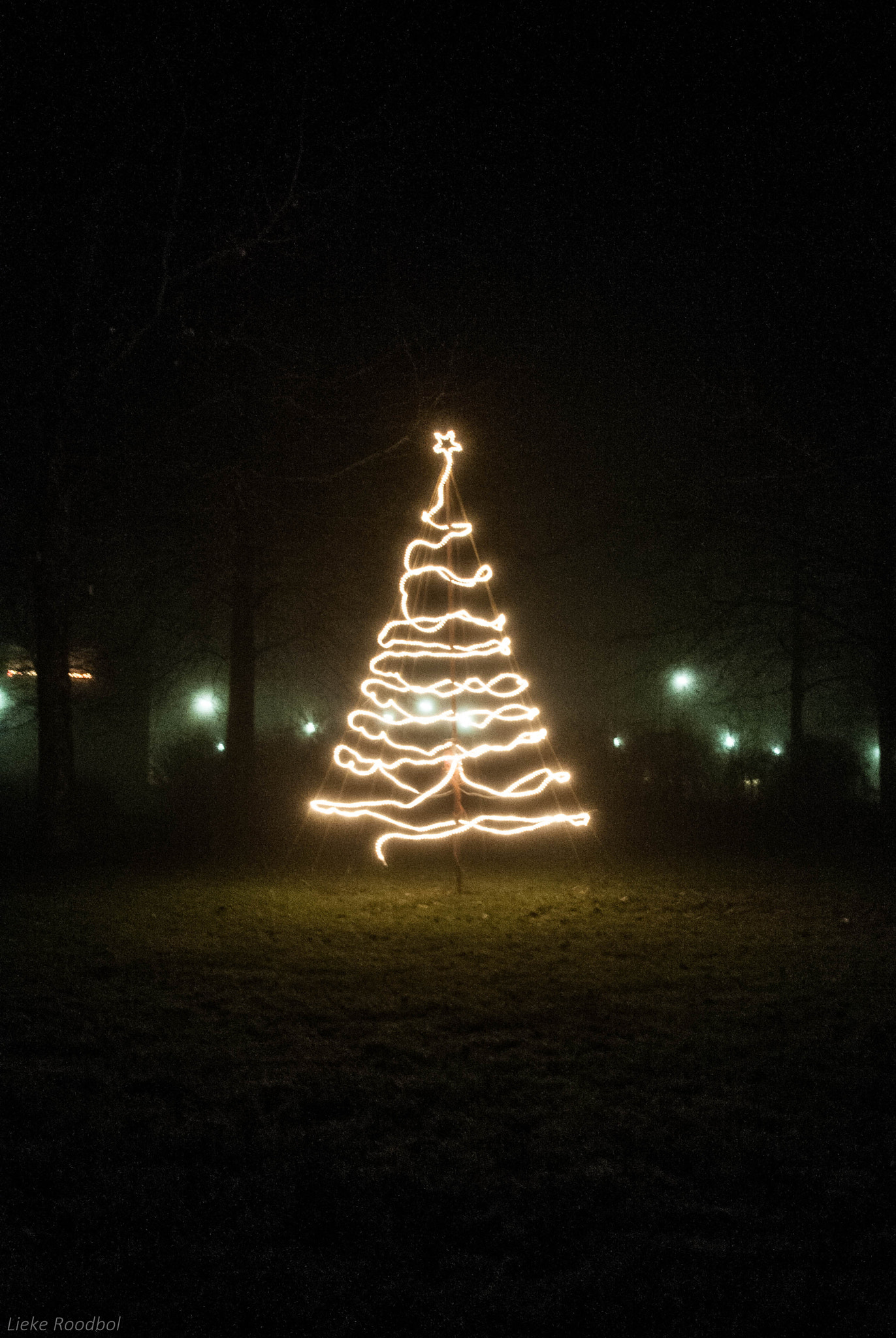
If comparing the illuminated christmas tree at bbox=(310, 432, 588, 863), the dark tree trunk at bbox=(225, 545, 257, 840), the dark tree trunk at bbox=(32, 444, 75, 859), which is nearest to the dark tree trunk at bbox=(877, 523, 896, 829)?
the illuminated christmas tree at bbox=(310, 432, 588, 863)

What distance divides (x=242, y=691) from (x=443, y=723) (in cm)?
460

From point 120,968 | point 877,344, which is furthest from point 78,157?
point 877,344

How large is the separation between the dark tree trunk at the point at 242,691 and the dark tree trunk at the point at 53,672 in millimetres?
3988

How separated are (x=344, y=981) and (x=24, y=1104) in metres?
2.58

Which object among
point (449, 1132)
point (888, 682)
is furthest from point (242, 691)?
point (449, 1132)

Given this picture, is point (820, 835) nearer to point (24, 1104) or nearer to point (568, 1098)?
point (568, 1098)

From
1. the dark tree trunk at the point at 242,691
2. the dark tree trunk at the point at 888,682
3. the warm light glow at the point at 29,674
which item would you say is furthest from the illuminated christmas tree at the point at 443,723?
the warm light glow at the point at 29,674

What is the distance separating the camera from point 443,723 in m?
20.6

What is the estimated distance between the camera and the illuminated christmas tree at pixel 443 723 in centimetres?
1037

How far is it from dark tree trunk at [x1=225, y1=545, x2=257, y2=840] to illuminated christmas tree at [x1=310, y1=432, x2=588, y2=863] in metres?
1.45

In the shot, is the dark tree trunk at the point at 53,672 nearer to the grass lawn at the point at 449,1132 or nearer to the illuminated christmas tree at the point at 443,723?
the illuminated christmas tree at the point at 443,723

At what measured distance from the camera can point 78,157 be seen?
12.1 m

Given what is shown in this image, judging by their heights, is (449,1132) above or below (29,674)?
below

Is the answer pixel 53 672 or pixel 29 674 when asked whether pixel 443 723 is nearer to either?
pixel 29 674
